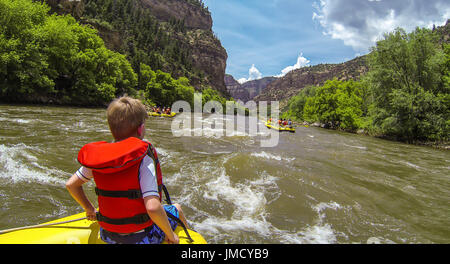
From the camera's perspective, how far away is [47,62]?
24.7 metres

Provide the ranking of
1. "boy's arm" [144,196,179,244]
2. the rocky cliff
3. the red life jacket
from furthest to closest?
the rocky cliff → "boy's arm" [144,196,179,244] → the red life jacket

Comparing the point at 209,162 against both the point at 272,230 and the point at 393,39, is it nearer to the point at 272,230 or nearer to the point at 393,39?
the point at 272,230

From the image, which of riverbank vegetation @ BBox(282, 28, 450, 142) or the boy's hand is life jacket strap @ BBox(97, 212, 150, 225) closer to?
the boy's hand

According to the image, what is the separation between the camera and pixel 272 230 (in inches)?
158

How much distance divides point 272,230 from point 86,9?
262 ft

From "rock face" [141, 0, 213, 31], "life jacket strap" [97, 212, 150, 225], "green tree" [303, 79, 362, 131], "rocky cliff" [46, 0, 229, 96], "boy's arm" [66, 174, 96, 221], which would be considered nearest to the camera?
"life jacket strap" [97, 212, 150, 225]

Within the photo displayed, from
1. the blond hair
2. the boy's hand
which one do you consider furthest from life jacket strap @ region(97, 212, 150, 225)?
the blond hair

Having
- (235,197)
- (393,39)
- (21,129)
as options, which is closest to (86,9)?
(21,129)

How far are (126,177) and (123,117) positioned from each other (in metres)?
0.45

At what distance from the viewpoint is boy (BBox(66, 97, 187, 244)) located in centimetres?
149

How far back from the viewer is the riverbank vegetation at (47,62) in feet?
66.1

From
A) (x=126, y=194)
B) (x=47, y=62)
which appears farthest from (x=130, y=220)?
(x=47, y=62)

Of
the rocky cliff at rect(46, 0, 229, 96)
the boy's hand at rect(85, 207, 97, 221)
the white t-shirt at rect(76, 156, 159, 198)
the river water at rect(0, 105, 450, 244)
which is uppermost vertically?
the rocky cliff at rect(46, 0, 229, 96)

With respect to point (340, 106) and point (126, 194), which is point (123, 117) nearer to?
point (126, 194)
